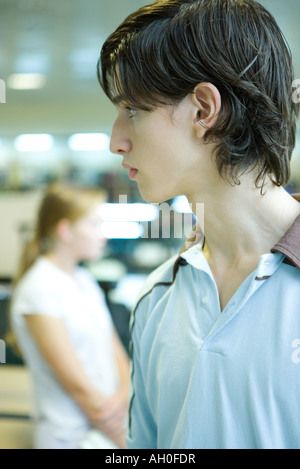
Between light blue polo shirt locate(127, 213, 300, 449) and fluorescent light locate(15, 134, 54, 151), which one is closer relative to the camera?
light blue polo shirt locate(127, 213, 300, 449)

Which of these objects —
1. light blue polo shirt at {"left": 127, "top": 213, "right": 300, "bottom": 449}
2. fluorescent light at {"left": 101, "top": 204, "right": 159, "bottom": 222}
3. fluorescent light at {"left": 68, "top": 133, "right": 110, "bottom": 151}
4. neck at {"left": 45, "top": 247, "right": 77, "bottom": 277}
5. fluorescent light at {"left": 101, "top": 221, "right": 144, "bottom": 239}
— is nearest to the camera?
light blue polo shirt at {"left": 127, "top": 213, "right": 300, "bottom": 449}

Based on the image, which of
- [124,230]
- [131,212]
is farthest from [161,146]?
[124,230]

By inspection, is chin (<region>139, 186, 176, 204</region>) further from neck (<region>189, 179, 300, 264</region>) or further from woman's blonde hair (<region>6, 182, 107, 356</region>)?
woman's blonde hair (<region>6, 182, 107, 356</region>)

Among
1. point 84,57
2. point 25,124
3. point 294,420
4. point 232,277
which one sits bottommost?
point 294,420

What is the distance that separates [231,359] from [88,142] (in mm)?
2209

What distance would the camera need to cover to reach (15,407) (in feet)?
7.83

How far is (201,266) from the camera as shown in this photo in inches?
28.0

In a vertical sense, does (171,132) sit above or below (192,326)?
above

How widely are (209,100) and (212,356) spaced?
333 millimetres

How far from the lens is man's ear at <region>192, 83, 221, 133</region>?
66 cm

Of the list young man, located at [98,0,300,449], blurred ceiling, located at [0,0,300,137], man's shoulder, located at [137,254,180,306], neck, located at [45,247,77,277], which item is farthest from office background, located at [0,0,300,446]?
young man, located at [98,0,300,449]

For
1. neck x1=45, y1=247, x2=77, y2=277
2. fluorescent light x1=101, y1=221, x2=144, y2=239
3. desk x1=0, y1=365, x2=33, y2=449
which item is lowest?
desk x1=0, y1=365, x2=33, y2=449

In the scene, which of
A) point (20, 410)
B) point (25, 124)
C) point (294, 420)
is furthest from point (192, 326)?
point (25, 124)

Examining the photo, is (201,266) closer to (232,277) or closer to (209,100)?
(232,277)
